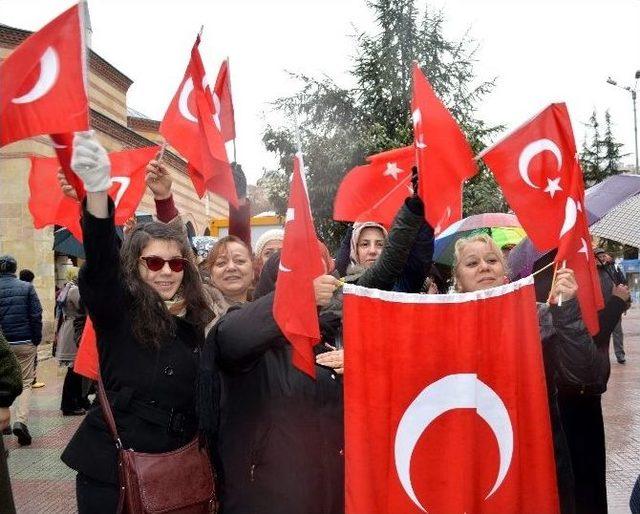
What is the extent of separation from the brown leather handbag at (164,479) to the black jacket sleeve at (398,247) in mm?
1025

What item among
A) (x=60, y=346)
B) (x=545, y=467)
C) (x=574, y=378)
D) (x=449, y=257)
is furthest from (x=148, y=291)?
(x=60, y=346)

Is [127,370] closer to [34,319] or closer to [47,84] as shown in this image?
[47,84]

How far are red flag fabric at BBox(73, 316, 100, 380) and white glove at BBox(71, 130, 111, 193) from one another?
2.82ft

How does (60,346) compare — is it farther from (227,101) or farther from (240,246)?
(240,246)

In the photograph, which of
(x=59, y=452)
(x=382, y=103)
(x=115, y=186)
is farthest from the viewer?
(x=382, y=103)

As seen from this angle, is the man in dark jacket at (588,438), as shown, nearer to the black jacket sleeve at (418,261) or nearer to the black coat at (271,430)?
the black jacket sleeve at (418,261)

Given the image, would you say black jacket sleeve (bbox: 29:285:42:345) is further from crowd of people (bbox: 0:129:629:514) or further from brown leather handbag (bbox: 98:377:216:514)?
brown leather handbag (bbox: 98:377:216:514)

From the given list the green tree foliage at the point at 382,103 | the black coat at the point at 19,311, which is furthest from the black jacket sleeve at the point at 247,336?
the green tree foliage at the point at 382,103

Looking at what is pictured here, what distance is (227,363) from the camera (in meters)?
2.64

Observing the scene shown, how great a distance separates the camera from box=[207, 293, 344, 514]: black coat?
2.65m

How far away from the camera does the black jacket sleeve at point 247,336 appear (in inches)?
102

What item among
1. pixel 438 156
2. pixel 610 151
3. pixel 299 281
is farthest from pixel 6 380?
pixel 610 151

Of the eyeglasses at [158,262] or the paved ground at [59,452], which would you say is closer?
the eyeglasses at [158,262]

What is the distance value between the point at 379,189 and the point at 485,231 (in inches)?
79.9
